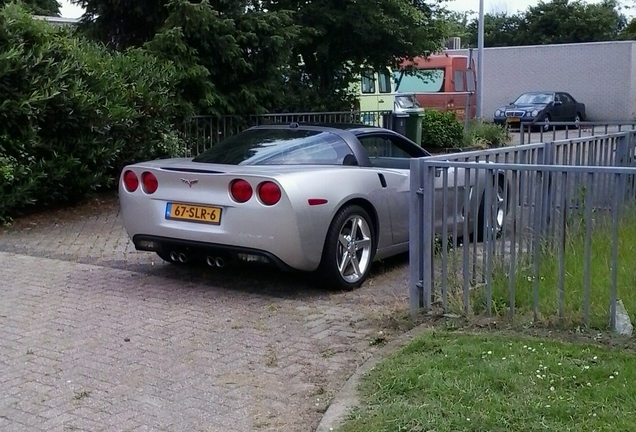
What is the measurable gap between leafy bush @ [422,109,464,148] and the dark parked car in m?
12.0

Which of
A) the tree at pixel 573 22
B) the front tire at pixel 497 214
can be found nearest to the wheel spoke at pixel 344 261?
the front tire at pixel 497 214

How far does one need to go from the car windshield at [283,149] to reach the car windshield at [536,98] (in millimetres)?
27889

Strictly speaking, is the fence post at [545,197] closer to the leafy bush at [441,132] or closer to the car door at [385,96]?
the leafy bush at [441,132]

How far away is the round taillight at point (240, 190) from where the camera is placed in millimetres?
6453

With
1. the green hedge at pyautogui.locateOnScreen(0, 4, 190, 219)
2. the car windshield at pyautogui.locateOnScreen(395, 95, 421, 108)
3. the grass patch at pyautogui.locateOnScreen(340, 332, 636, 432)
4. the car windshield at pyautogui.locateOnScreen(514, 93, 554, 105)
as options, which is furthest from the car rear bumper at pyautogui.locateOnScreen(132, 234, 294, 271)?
the car windshield at pyautogui.locateOnScreen(514, 93, 554, 105)

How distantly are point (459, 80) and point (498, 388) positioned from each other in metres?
30.8

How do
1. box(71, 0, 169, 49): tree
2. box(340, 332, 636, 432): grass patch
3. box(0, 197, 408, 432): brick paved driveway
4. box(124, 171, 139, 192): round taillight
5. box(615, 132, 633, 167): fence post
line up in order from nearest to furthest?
1. box(340, 332, 636, 432): grass patch
2. box(0, 197, 408, 432): brick paved driveway
3. box(124, 171, 139, 192): round taillight
4. box(615, 132, 633, 167): fence post
5. box(71, 0, 169, 49): tree

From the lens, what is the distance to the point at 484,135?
21266 millimetres

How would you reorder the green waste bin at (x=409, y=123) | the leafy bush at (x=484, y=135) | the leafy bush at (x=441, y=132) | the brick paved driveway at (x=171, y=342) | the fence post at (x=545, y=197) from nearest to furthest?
the brick paved driveway at (x=171, y=342)
the fence post at (x=545, y=197)
the green waste bin at (x=409, y=123)
the leafy bush at (x=441, y=132)
the leafy bush at (x=484, y=135)

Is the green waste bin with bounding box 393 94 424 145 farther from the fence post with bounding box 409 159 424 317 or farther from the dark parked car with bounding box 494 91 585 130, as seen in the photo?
the dark parked car with bounding box 494 91 585 130

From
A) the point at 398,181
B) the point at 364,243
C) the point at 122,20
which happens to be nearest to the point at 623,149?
the point at 398,181

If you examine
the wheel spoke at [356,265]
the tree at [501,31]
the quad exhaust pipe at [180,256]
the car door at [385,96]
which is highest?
the tree at [501,31]

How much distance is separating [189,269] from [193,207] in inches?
46.3

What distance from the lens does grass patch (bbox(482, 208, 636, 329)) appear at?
16.9 ft
